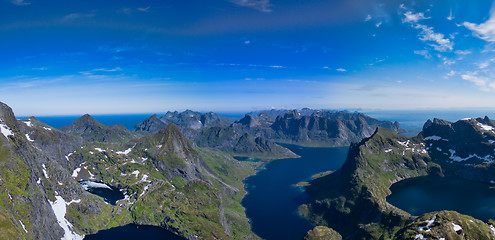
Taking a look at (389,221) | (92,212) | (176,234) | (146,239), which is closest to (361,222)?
(389,221)

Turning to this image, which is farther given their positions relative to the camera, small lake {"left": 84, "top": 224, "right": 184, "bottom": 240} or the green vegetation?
small lake {"left": 84, "top": 224, "right": 184, "bottom": 240}

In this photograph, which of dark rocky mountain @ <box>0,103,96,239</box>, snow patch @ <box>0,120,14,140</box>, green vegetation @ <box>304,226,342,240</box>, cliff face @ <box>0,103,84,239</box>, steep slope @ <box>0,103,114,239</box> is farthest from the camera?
snow patch @ <box>0,120,14,140</box>

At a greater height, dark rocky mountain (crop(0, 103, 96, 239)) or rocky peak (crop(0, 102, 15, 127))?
rocky peak (crop(0, 102, 15, 127))

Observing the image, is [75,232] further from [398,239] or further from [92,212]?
[398,239]

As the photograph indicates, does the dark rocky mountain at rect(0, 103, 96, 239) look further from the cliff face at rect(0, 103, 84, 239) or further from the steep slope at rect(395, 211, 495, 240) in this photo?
the steep slope at rect(395, 211, 495, 240)

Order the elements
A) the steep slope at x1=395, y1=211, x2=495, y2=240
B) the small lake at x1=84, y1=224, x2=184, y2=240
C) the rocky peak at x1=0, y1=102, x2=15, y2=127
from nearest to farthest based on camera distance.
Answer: the steep slope at x1=395, y1=211, x2=495, y2=240, the small lake at x1=84, y1=224, x2=184, y2=240, the rocky peak at x1=0, y1=102, x2=15, y2=127

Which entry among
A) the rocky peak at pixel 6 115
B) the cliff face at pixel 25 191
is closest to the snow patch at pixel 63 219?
the cliff face at pixel 25 191

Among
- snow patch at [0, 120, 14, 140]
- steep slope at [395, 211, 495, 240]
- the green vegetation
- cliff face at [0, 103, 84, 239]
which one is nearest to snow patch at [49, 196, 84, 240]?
cliff face at [0, 103, 84, 239]

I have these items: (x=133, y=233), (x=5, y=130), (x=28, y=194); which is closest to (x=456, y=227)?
(x=133, y=233)
